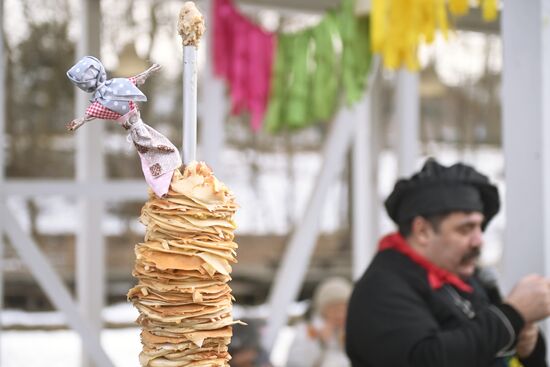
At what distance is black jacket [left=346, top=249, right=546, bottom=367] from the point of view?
2459mm

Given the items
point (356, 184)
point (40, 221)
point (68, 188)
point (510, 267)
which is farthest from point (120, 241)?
point (510, 267)

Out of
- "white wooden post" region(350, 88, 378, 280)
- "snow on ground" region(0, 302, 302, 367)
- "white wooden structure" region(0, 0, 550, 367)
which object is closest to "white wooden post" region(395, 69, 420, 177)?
"white wooden structure" region(0, 0, 550, 367)

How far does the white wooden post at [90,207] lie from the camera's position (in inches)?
210

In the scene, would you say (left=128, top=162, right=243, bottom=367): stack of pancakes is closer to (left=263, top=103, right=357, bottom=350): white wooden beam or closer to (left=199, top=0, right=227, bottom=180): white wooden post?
(left=199, top=0, right=227, bottom=180): white wooden post

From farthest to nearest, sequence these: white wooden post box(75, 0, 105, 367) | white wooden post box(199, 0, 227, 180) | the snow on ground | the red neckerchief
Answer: the snow on ground, white wooden post box(75, 0, 105, 367), white wooden post box(199, 0, 227, 180), the red neckerchief

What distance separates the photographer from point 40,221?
16359 mm

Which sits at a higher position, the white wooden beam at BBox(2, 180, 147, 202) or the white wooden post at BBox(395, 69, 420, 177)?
the white wooden post at BBox(395, 69, 420, 177)

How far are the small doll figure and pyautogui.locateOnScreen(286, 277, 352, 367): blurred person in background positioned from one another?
3477mm

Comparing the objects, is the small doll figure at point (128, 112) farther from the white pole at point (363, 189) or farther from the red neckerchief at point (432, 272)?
the white pole at point (363, 189)

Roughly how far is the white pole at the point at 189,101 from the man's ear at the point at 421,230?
4.56ft

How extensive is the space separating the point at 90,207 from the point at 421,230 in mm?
3274

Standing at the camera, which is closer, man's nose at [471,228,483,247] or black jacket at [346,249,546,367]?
black jacket at [346,249,546,367]

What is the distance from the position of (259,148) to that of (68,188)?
13.1 meters

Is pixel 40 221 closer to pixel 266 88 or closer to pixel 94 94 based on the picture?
pixel 266 88
